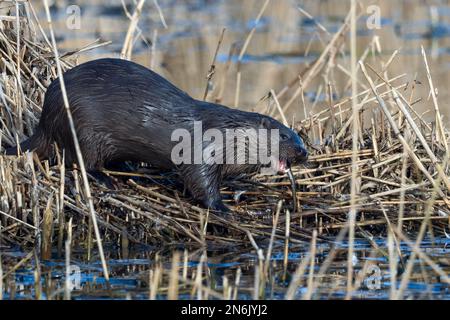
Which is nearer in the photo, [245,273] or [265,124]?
[245,273]

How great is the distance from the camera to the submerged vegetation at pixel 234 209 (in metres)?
4.72

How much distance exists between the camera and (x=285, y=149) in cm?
584

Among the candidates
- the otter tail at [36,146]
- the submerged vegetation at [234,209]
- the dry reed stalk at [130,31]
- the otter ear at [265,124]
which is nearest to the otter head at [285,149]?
the otter ear at [265,124]

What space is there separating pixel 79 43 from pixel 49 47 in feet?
Result: 15.9

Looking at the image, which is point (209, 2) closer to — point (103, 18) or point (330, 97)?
point (103, 18)

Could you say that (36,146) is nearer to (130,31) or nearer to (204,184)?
(204,184)

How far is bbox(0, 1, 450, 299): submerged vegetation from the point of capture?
4719 millimetres

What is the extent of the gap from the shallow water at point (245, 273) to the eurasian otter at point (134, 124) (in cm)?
68

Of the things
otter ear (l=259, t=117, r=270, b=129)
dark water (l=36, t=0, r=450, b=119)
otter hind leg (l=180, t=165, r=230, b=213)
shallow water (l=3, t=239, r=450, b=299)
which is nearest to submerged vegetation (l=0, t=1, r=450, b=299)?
shallow water (l=3, t=239, r=450, b=299)

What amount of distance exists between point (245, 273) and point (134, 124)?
1.36 metres

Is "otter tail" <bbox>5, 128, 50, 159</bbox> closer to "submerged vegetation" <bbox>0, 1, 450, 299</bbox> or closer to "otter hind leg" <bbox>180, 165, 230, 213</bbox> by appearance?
"submerged vegetation" <bbox>0, 1, 450, 299</bbox>

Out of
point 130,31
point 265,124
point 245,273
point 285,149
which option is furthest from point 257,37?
point 245,273

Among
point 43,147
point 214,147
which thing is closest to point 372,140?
point 214,147

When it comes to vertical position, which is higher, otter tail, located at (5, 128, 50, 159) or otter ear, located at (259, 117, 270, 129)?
otter ear, located at (259, 117, 270, 129)
